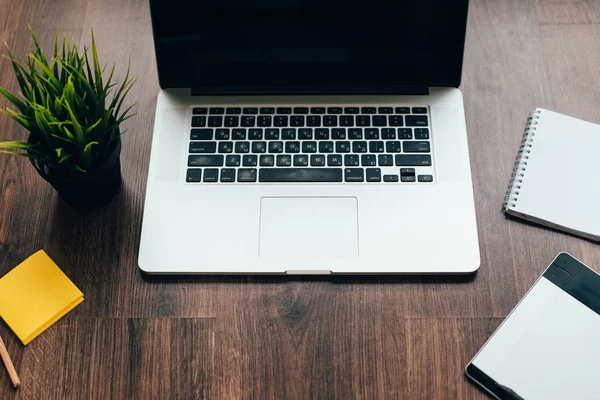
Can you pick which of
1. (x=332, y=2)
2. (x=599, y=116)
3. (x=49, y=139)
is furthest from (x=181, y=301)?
(x=599, y=116)

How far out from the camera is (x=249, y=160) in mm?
818

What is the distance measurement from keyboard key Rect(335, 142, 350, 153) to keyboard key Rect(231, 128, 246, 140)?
127mm

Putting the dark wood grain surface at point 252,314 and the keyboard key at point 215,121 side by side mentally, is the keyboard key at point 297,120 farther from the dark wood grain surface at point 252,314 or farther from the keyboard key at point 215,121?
the dark wood grain surface at point 252,314

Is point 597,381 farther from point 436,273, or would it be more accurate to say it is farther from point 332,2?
point 332,2

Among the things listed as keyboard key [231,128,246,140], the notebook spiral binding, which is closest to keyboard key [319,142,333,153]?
keyboard key [231,128,246,140]

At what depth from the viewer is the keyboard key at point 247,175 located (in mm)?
809

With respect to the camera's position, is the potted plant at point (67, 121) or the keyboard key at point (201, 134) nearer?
the potted plant at point (67, 121)

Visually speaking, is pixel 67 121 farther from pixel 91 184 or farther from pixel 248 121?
pixel 248 121

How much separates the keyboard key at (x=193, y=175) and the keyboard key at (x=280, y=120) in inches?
4.9

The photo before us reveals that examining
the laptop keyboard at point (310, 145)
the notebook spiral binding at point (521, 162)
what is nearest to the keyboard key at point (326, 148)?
the laptop keyboard at point (310, 145)

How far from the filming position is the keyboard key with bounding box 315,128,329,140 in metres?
0.83

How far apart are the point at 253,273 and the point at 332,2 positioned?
36cm

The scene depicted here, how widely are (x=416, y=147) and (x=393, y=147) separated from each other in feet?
0.10

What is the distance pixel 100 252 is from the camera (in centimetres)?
80
